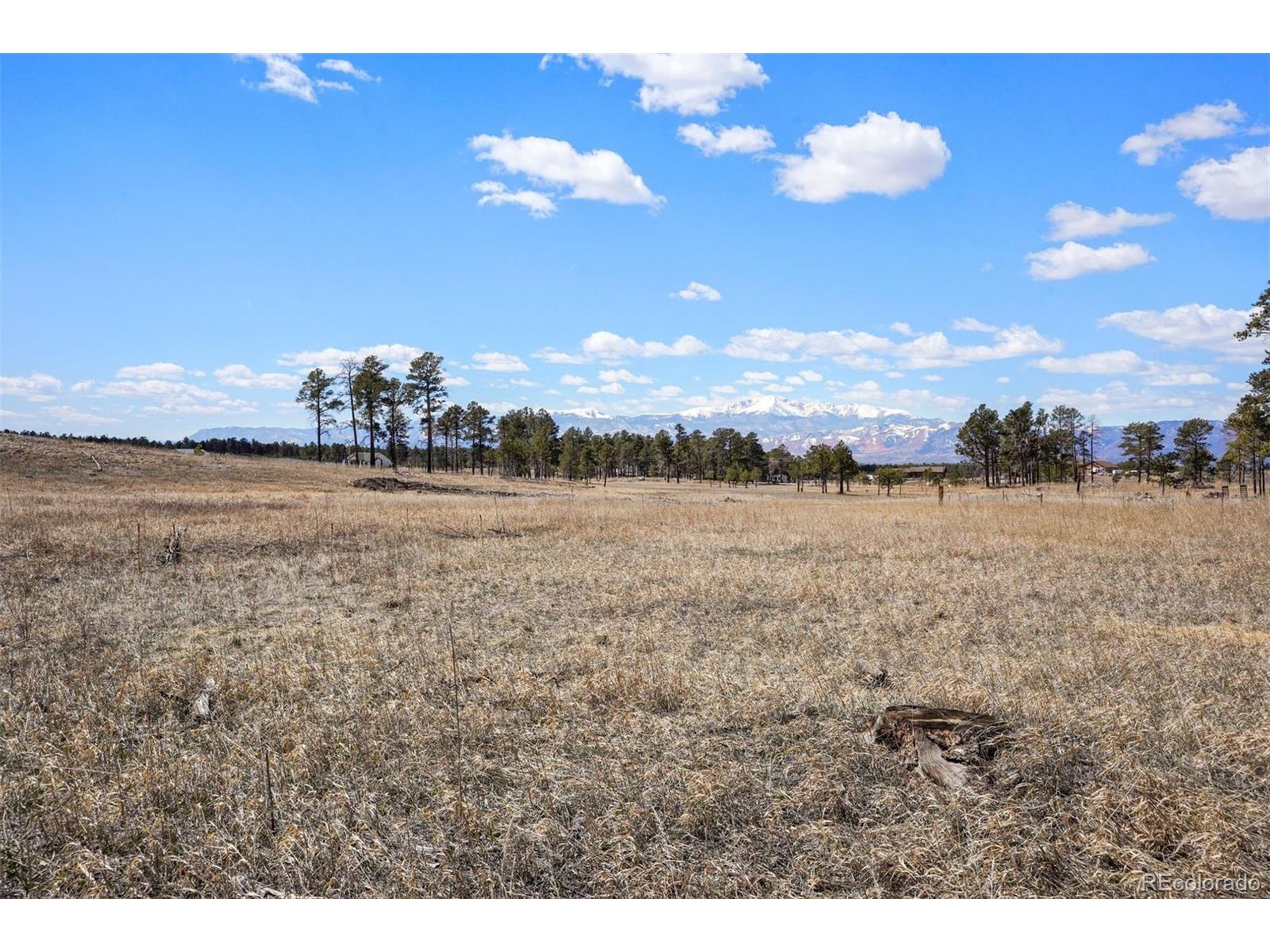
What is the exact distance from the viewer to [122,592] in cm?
1178

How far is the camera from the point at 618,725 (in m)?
6.09

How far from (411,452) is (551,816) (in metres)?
150

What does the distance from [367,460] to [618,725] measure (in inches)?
4447

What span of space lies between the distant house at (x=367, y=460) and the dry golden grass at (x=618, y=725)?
223 feet

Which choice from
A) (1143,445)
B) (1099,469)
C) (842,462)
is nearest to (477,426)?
(842,462)

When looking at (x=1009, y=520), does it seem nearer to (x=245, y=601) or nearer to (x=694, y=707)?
(x=694, y=707)

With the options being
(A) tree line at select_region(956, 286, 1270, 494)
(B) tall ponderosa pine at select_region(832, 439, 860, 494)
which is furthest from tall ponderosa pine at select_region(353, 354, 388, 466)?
(A) tree line at select_region(956, 286, 1270, 494)

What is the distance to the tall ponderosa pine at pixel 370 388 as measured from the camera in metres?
73.7

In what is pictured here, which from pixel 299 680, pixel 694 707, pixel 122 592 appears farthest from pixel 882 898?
pixel 122 592

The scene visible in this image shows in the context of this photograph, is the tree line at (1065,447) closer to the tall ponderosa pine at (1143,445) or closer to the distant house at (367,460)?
the tall ponderosa pine at (1143,445)

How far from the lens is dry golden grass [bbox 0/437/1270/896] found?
395 cm

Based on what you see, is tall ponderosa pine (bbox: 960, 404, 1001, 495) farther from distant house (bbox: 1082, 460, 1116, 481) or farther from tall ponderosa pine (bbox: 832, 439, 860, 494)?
distant house (bbox: 1082, 460, 1116, 481)

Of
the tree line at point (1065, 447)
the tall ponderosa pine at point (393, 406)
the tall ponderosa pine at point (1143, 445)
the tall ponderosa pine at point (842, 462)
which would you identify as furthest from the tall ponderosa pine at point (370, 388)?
the tall ponderosa pine at point (1143, 445)

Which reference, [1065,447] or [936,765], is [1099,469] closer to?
[1065,447]
